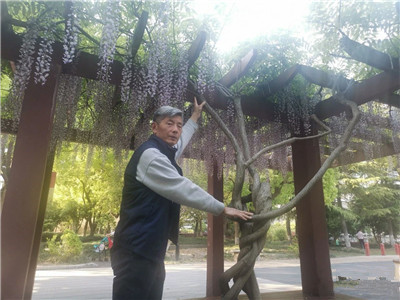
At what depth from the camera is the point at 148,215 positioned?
5.01ft

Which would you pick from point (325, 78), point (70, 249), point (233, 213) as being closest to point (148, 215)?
point (233, 213)

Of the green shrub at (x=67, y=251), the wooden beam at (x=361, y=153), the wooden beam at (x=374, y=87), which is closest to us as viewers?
the wooden beam at (x=374, y=87)

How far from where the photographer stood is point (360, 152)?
6172mm

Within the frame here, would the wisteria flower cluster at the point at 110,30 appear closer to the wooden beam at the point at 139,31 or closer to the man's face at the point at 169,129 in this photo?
the wooden beam at the point at 139,31

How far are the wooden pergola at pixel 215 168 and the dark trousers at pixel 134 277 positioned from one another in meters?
1.15

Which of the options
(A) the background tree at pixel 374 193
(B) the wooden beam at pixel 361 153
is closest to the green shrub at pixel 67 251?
(B) the wooden beam at pixel 361 153

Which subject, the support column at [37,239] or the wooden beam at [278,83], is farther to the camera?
the support column at [37,239]

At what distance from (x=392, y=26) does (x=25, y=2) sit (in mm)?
3553

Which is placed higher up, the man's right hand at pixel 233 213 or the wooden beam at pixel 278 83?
the wooden beam at pixel 278 83

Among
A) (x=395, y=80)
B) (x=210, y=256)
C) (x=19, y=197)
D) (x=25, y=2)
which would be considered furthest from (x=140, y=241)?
(x=210, y=256)

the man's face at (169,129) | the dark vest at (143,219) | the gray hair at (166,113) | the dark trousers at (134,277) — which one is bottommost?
the dark trousers at (134,277)

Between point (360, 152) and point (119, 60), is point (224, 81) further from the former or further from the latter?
point (360, 152)

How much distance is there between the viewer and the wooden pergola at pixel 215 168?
225cm

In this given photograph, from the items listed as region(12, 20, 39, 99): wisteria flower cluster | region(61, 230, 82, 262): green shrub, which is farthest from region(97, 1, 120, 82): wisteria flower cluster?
region(61, 230, 82, 262): green shrub
